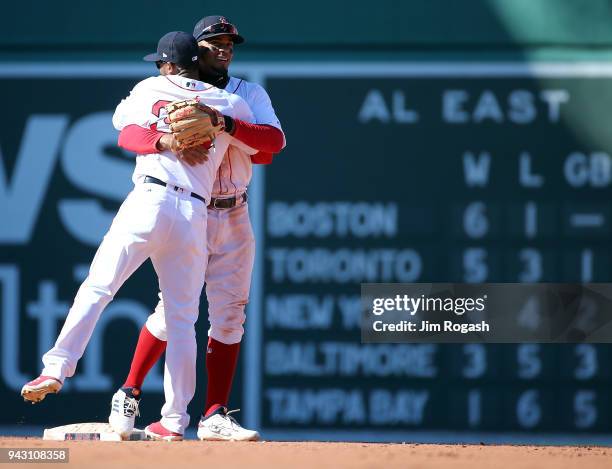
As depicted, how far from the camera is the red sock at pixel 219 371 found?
531 centimetres

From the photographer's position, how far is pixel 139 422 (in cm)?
676

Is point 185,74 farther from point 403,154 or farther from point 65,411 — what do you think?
point 65,411

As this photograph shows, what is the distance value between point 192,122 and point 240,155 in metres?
0.50

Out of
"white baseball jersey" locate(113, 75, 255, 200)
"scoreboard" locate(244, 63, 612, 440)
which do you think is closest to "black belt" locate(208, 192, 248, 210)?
"white baseball jersey" locate(113, 75, 255, 200)

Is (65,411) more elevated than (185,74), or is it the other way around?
(185,74)

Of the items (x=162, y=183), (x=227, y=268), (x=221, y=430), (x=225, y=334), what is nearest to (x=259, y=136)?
(x=162, y=183)

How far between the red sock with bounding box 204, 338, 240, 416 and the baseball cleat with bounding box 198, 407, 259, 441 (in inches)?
3.1

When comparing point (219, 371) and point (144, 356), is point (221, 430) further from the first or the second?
point (144, 356)

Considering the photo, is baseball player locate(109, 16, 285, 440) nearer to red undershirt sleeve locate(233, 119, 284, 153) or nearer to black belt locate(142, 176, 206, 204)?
red undershirt sleeve locate(233, 119, 284, 153)

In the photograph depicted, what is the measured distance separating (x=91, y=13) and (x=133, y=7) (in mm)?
218

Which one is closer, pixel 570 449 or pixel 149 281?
pixel 570 449

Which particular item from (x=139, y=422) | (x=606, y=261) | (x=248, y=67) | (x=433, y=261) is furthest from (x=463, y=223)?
(x=139, y=422)

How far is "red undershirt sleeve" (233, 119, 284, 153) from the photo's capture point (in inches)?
198

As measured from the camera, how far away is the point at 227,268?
525cm
